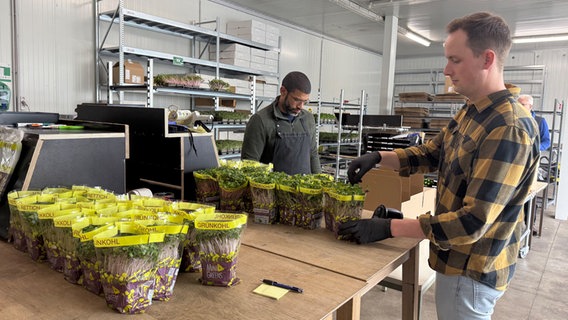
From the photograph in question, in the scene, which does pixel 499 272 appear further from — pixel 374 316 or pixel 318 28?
pixel 318 28

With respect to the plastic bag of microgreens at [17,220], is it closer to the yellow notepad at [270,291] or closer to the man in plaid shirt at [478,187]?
the yellow notepad at [270,291]

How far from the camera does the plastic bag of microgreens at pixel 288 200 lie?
1.67 meters

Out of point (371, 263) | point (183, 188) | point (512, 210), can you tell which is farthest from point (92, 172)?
point (512, 210)

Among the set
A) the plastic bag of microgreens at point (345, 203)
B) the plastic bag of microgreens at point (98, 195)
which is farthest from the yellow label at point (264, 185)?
the plastic bag of microgreens at point (98, 195)

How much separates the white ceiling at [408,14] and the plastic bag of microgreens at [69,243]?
662 cm

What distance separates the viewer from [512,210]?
1.40 metres

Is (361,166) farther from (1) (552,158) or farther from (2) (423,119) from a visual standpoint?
(2) (423,119)

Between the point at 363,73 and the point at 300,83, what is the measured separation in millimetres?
10177

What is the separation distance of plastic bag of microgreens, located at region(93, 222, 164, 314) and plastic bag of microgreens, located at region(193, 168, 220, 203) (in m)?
0.85

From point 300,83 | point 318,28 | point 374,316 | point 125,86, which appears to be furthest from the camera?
point 318,28

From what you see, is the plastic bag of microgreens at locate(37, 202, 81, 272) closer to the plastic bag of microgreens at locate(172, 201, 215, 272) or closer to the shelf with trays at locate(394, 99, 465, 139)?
the plastic bag of microgreens at locate(172, 201, 215, 272)

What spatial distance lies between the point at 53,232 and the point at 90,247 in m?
0.23

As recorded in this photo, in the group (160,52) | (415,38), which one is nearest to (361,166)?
(160,52)

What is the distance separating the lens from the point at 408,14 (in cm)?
837
